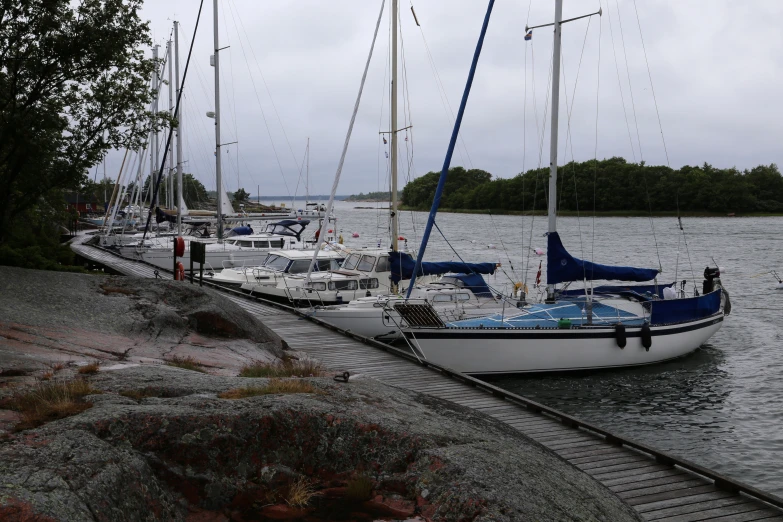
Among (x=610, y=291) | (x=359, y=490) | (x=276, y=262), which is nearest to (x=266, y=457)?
(x=359, y=490)

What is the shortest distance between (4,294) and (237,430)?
7619mm

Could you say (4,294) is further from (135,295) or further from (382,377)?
(382,377)

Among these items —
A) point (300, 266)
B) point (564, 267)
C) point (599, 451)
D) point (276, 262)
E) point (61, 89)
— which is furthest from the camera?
point (276, 262)

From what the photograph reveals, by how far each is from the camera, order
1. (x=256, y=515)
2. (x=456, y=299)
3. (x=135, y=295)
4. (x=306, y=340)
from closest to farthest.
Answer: (x=256, y=515) < (x=135, y=295) < (x=306, y=340) < (x=456, y=299)

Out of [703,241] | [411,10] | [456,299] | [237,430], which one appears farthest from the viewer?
[703,241]

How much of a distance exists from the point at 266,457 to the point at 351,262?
21.4 m

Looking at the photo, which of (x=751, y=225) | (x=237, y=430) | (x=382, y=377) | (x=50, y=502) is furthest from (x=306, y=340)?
(x=751, y=225)

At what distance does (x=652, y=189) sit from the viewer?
116062 millimetres

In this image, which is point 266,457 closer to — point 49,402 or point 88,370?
point 49,402

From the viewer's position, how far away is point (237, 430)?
5.55 metres

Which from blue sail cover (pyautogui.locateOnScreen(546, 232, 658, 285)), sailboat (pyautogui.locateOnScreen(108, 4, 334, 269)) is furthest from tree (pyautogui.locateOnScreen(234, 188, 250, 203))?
blue sail cover (pyautogui.locateOnScreen(546, 232, 658, 285))

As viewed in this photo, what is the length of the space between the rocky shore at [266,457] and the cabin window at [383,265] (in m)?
18.3

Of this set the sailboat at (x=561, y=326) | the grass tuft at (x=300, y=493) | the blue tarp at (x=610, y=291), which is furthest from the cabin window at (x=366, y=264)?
the grass tuft at (x=300, y=493)

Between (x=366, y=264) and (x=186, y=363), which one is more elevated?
(x=366, y=264)
